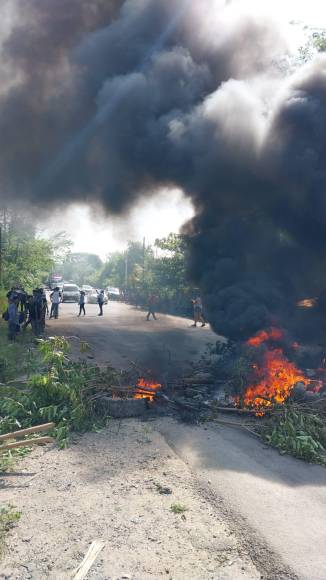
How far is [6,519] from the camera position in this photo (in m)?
4.39

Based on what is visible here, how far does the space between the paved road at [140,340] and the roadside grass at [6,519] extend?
5.33 metres

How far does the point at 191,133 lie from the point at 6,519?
10726 mm

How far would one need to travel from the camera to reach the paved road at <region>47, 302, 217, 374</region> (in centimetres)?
1175

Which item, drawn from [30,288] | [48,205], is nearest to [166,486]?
[48,205]

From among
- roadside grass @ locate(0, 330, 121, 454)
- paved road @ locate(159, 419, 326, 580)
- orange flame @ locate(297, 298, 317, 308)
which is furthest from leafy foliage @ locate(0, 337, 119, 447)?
orange flame @ locate(297, 298, 317, 308)

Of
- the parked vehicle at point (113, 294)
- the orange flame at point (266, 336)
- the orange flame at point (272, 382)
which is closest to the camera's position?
the orange flame at point (272, 382)

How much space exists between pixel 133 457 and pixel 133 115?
10213 millimetres

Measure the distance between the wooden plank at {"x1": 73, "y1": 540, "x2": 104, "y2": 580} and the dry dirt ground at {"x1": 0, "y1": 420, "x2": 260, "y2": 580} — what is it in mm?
45

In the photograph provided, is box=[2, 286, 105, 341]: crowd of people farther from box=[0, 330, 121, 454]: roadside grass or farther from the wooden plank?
the wooden plank

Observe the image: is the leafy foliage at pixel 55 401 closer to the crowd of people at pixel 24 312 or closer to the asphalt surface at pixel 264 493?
the asphalt surface at pixel 264 493

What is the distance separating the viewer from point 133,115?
1283 cm

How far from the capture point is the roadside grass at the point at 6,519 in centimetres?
413

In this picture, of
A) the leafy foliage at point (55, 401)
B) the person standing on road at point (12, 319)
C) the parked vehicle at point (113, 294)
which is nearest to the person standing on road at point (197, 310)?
the person standing on road at point (12, 319)

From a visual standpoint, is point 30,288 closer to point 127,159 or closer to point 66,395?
point 127,159
